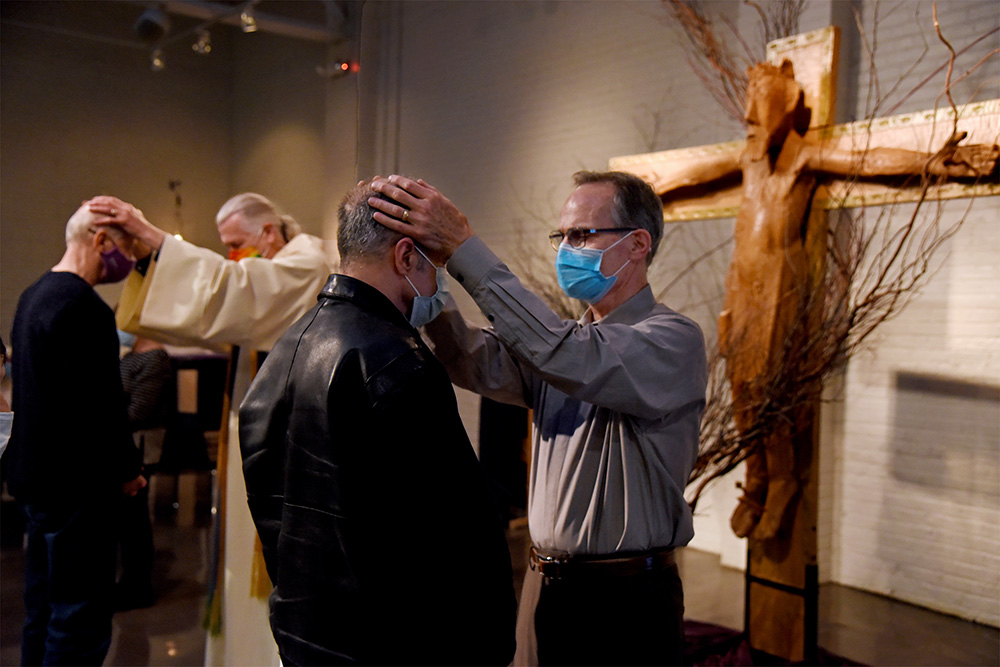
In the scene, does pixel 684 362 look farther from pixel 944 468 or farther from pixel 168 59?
pixel 944 468

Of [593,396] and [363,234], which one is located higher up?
[363,234]

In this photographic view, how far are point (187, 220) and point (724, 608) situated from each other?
3238mm

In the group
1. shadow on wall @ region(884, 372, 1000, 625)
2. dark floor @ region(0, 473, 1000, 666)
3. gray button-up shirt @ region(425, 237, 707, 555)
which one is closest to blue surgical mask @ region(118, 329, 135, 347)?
dark floor @ region(0, 473, 1000, 666)

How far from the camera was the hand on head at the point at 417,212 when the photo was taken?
1400 millimetres

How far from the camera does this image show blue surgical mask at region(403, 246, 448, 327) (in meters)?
1.48

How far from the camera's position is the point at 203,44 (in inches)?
146

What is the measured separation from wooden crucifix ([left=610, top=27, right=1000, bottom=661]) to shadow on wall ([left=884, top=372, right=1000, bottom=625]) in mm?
1345

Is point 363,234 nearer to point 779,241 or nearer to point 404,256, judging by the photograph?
point 404,256

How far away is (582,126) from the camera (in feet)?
18.1

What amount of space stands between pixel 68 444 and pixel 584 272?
2028 millimetres

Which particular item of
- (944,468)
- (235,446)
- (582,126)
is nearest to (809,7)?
(582,126)

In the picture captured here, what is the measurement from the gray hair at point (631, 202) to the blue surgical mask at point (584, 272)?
44 millimetres

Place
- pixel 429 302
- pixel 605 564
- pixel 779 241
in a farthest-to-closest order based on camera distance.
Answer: pixel 779 241 < pixel 605 564 < pixel 429 302

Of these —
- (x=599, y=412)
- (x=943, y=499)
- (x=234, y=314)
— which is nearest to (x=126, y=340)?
(x=234, y=314)
